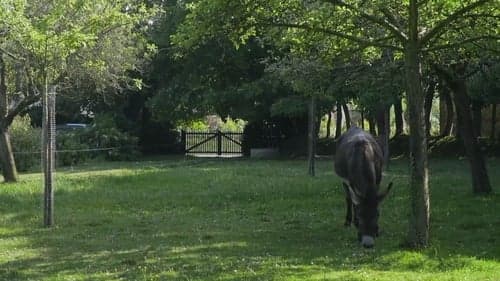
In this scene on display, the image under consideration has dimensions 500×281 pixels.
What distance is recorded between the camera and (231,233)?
12883 mm

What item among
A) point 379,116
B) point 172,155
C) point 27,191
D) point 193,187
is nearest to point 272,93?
point 379,116

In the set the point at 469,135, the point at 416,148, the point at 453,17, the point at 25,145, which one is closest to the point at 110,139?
the point at 25,145

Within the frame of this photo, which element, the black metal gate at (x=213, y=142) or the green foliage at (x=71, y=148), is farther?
the black metal gate at (x=213, y=142)

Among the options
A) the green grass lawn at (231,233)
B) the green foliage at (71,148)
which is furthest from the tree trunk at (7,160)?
the green foliage at (71,148)

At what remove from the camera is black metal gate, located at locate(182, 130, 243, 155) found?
137ft

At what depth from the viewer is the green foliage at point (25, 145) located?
102ft

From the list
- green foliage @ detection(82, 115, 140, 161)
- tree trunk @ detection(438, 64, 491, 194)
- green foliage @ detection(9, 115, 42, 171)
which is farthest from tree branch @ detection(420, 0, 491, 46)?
green foliage @ detection(82, 115, 140, 161)

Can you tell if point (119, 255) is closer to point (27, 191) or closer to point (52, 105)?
point (52, 105)

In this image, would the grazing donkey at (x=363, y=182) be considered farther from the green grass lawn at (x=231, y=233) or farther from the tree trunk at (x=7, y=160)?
the tree trunk at (x=7, y=160)

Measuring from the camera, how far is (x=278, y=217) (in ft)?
48.7

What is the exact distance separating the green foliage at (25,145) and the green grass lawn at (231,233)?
9.89 metres

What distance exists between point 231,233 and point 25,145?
20837 mm

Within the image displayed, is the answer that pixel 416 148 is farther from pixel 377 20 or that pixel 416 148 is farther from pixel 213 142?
pixel 213 142

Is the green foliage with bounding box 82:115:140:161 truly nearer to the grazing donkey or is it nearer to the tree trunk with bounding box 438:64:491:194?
the tree trunk with bounding box 438:64:491:194
